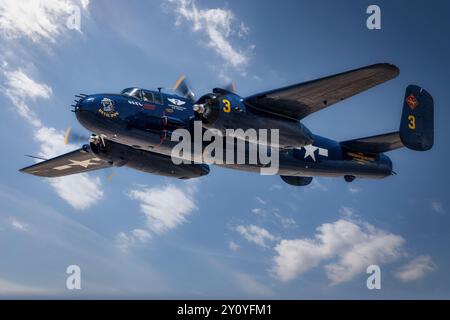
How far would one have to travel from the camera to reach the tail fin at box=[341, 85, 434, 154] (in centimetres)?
2223

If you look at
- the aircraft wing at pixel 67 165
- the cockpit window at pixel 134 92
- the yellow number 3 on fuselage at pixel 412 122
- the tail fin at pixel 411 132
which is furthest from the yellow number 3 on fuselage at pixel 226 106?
the yellow number 3 on fuselage at pixel 412 122

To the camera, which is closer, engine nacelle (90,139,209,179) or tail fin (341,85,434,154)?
engine nacelle (90,139,209,179)

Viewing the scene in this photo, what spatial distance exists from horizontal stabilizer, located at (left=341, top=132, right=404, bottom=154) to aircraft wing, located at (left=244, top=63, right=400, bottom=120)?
459 centimetres

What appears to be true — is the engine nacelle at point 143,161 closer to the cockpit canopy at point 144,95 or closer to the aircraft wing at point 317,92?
the cockpit canopy at point 144,95

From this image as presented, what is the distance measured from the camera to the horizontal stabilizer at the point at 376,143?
2362cm

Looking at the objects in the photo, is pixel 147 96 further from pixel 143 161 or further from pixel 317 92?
pixel 317 92

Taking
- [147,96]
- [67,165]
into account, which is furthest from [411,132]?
[67,165]

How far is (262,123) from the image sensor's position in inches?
759

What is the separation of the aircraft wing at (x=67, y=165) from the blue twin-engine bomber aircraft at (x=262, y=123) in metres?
3.63

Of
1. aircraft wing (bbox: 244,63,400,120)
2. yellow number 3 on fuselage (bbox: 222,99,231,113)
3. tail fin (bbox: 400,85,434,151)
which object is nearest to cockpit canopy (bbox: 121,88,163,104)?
yellow number 3 on fuselage (bbox: 222,99,231,113)

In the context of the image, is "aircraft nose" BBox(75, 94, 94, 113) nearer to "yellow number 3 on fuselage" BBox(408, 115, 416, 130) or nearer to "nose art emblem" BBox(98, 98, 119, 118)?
"nose art emblem" BBox(98, 98, 119, 118)
